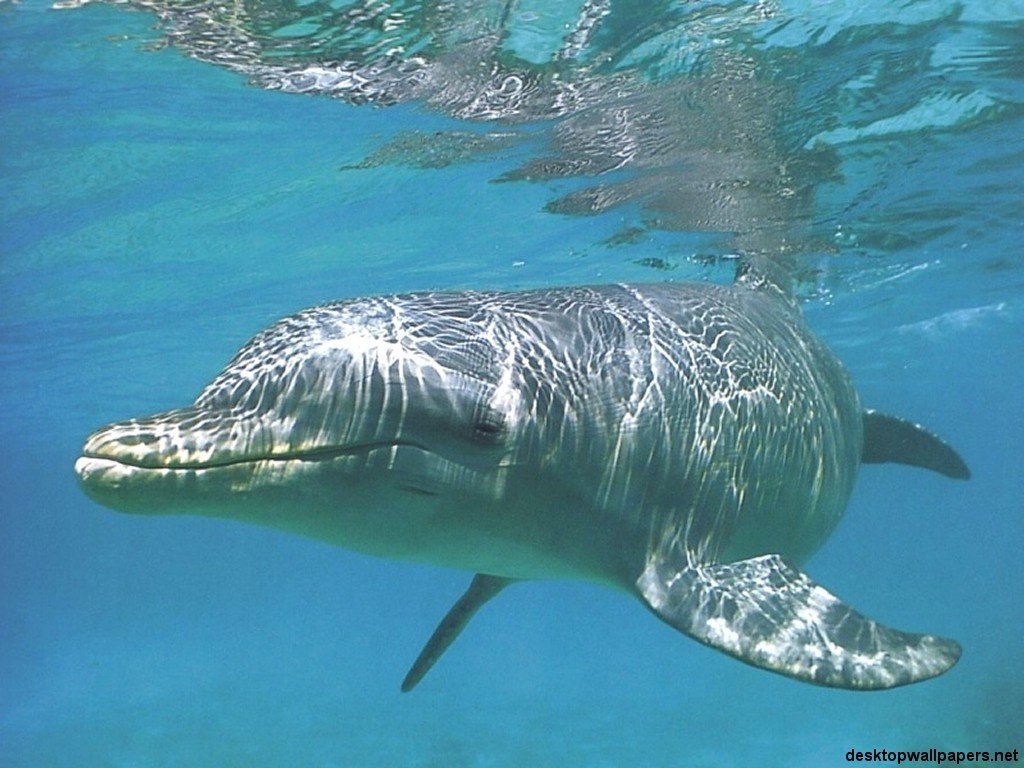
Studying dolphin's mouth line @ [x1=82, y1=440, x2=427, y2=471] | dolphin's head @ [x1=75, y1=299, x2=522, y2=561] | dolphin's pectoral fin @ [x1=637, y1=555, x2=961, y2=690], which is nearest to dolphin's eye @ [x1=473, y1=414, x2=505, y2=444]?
dolphin's head @ [x1=75, y1=299, x2=522, y2=561]

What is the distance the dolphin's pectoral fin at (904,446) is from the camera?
8.62 meters

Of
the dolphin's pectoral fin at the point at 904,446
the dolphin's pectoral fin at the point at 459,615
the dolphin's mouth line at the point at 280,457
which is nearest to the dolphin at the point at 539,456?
the dolphin's mouth line at the point at 280,457

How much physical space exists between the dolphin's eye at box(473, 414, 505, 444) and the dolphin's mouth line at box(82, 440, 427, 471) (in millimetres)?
314

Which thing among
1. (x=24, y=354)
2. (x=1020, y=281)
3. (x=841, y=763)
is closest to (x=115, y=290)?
(x=24, y=354)

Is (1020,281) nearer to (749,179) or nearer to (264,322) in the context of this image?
(749,179)

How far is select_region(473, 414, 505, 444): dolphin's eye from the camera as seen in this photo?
4523 millimetres

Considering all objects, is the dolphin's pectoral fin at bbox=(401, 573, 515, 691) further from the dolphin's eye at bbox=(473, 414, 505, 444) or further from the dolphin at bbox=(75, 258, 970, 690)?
the dolphin's eye at bbox=(473, 414, 505, 444)

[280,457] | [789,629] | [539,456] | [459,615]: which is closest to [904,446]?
[459,615]

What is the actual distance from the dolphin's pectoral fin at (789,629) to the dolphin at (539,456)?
0.04ft

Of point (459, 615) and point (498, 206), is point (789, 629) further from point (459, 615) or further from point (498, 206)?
point (498, 206)

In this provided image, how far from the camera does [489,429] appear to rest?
4551 mm

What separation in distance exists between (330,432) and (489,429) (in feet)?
2.69

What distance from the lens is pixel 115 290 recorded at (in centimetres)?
1897

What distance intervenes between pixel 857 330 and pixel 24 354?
77.6ft
